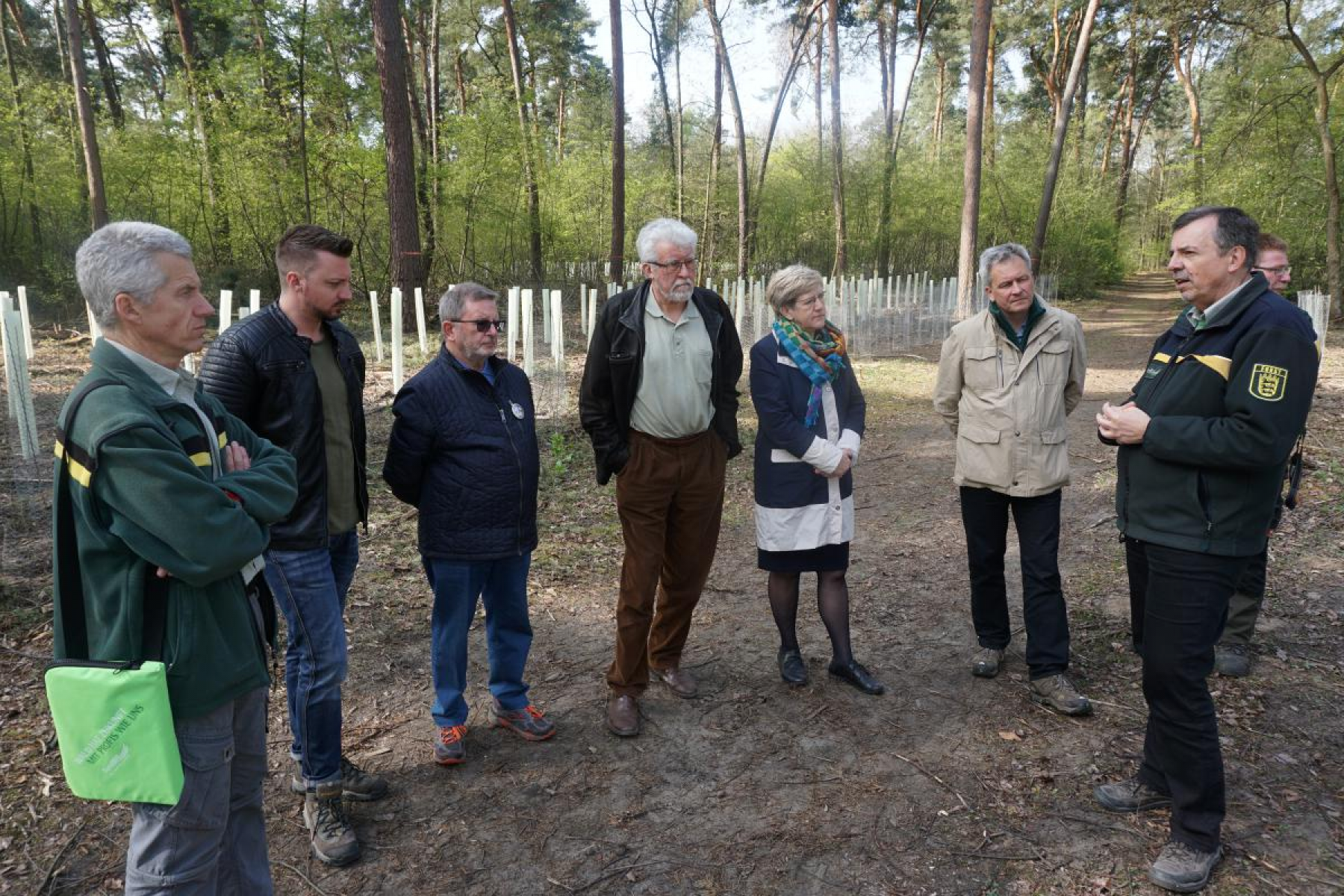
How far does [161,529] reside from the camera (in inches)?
57.6

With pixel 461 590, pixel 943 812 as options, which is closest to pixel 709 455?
pixel 461 590

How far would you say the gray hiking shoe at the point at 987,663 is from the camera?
3.45 meters

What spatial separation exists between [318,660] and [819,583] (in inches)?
75.5

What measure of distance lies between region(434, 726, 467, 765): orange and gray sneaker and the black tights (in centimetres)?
136

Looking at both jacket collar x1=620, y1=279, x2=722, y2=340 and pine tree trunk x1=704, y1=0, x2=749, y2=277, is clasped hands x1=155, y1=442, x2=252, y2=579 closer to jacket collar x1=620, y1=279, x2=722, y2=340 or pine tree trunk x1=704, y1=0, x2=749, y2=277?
jacket collar x1=620, y1=279, x2=722, y2=340

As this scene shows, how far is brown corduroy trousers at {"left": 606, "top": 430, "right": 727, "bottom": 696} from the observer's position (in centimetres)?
306

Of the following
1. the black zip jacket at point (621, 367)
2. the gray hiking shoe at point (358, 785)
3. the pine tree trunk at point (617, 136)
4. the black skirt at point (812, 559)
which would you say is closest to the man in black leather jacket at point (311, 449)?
the gray hiking shoe at point (358, 785)

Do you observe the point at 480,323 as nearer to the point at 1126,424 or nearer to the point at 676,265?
the point at 676,265

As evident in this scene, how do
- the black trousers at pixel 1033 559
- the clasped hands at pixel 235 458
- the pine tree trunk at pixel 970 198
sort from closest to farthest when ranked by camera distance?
1. the clasped hands at pixel 235 458
2. the black trousers at pixel 1033 559
3. the pine tree trunk at pixel 970 198

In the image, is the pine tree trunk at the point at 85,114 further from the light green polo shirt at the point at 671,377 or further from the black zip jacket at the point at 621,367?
the light green polo shirt at the point at 671,377

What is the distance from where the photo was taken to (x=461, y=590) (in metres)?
2.79

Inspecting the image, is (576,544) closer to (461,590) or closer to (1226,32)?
(461,590)

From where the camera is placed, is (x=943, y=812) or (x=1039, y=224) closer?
(x=943, y=812)

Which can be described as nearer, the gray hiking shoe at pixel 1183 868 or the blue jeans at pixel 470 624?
the gray hiking shoe at pixel 1183 868
